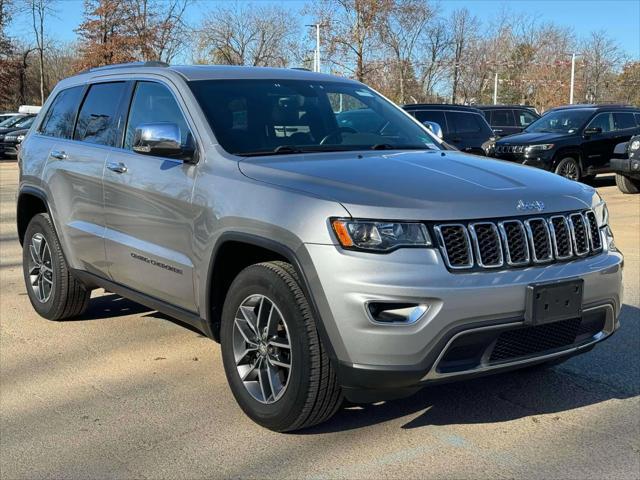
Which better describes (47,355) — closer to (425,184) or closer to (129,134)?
(129,134)

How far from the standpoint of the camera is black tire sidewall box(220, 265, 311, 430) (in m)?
3.30

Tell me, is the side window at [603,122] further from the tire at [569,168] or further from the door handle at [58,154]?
the door handle at [58,154]

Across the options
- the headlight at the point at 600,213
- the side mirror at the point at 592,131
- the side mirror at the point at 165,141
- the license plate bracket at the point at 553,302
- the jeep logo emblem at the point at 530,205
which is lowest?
the license plate bracket at the point at 553,302

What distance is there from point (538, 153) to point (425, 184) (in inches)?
476

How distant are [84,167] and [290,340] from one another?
8.00 ft

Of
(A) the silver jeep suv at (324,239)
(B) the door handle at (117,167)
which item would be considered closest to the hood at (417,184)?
(A) the silver jeep suv at (324,239)

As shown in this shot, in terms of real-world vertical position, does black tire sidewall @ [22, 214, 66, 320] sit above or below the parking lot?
above

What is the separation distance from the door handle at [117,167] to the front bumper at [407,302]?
1905 millimetres

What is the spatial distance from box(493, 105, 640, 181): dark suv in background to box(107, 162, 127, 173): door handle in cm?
1126

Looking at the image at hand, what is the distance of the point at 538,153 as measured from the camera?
Result: 48.3ft

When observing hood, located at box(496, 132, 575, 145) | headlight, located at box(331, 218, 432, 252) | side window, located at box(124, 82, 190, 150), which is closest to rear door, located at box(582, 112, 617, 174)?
hood, located at box(496, 132, 575, 145)

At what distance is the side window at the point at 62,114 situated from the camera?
5.55m

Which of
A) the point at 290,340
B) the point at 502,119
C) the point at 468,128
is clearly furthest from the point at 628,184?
the point at 290,340

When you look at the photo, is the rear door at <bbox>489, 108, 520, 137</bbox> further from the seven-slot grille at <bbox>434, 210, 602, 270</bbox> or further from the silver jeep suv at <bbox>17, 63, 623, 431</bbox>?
the seven-slot grille at <bbox>434, 210, 602, 270</bbox>
